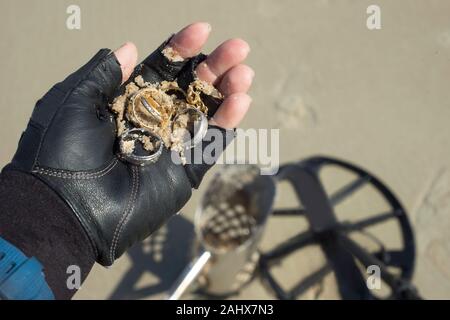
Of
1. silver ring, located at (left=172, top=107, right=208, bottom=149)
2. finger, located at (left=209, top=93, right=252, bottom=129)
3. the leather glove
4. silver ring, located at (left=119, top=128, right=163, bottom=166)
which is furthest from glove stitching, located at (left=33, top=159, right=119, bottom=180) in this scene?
A: finger, located at (left=209, top=93, right=252, bottom=129)

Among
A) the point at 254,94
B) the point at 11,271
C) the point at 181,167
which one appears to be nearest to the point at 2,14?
the point at 254,94

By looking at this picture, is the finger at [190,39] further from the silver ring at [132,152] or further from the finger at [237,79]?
the silver ring at [132,152]

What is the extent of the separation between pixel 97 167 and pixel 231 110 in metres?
0.60

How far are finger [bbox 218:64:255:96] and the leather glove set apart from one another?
0.40 metres

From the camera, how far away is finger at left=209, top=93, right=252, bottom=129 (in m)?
1.93

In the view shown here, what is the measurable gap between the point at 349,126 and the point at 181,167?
58.6 inches

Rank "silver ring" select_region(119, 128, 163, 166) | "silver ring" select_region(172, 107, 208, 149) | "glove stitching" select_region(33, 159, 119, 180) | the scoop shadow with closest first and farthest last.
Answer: "glove stitching" select_region(33, 159, 119, 180), "silver ring" select_region(119, 128, 163, 166), "silver ring" select_region(172, 107, 208, 149), the scoop shadow

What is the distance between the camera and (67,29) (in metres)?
3.11

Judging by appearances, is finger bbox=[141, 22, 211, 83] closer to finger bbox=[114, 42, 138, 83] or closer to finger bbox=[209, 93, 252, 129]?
finger bbox=[114, 42, 138, 83]

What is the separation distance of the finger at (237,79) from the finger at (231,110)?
5 centimetres

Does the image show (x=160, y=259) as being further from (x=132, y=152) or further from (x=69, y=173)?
(x=69, y=173)

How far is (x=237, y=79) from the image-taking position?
6.53 feet

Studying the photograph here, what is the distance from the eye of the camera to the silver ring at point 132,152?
5.83 ft
